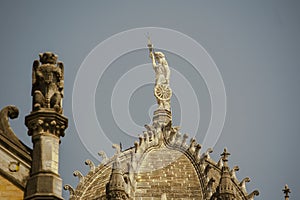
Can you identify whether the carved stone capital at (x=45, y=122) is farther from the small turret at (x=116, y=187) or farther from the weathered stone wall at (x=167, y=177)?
the weathered stone wall at (x=167, y=177)

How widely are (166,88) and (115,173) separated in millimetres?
20161

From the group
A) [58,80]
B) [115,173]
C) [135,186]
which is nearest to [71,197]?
[135,186]

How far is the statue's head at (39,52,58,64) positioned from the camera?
48000 millimetres

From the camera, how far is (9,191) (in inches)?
1845

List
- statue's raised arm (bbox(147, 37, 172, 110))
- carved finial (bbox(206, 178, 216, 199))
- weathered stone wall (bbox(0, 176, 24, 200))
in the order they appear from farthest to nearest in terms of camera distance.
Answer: statue's raised arm (bbox(147, 37, 172, 110)), carved finial (bbox(206, 178, 216, 199)), weathered stone wall (bbox(0, 176, 24, 200))

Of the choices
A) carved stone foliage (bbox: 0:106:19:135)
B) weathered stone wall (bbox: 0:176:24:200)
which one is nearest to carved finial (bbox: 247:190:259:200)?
carved stone foliage (bbox: 0:106:19:135)

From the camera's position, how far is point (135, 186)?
85.8 meters

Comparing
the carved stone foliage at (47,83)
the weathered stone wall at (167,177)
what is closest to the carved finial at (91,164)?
the weathered stone wall at (167,177)

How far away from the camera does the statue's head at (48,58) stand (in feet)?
157

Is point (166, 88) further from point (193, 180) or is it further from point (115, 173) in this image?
point (115, 173)

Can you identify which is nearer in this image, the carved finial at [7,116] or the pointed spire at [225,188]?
the carved finial at [7,116]

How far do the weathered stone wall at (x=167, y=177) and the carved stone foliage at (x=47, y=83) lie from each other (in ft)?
122

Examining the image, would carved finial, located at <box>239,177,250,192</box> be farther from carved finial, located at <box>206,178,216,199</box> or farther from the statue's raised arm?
the statue's raised arm

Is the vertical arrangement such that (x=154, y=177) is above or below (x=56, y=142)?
above
